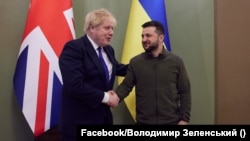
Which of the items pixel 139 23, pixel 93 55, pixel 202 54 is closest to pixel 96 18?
pixel 93 55

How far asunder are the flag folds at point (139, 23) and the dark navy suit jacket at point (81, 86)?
51 cm

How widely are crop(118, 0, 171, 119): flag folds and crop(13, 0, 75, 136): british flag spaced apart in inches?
18.9

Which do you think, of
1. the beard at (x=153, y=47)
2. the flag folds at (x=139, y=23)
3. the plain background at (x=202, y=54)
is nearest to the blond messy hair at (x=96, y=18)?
the beard at (x=153, y=47)

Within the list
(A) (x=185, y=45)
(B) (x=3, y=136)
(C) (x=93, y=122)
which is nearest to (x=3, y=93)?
(B) (x=3, y=136)

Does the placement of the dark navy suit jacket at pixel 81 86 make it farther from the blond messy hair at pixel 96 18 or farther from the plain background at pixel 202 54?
the plain background at pixel 202 54

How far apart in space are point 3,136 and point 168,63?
1.53 m

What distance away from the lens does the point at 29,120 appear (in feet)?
8.04

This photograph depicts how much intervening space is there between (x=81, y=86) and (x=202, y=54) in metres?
1.31

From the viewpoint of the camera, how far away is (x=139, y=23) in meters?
2.64

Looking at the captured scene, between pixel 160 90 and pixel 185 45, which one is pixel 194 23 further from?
pixel 160 90

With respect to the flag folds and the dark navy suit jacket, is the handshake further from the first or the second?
the flag folds

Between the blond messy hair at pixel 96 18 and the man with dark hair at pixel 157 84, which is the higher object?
the blond messy hair at pixel 96 18

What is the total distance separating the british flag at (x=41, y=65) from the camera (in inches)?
96.6

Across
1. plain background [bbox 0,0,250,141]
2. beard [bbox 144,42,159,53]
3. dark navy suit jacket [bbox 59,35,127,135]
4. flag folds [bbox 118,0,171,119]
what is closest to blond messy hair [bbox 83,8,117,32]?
dark navy suit jacket [bbox 59,35,127,135]
